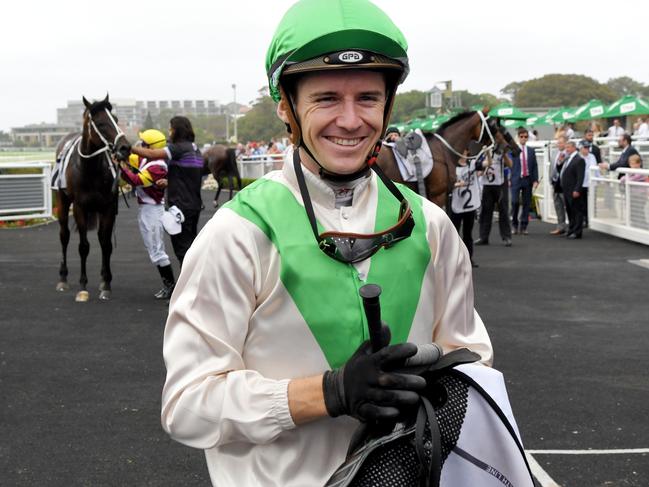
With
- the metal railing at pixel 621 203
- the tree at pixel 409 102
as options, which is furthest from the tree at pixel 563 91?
the metal railing at pixel 621 203

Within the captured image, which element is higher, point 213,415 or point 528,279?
point 213,415

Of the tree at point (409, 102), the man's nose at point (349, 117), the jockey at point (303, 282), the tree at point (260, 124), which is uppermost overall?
the tree at point (409, 102)

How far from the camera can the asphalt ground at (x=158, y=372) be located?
18.0 ft

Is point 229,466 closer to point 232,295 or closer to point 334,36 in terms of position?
point 232,295

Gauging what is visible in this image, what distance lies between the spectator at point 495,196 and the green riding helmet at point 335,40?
13.2 metres

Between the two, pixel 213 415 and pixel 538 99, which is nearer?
pixel 213 415

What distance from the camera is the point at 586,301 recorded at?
35.7 feet

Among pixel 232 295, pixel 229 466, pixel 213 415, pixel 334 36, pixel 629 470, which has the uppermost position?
pixel 334 36

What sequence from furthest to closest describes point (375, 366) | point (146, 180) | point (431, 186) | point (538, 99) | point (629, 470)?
point (538, 99)
point (431, 186)
point (146, 180)
point (629, 470)
point (375, 366)

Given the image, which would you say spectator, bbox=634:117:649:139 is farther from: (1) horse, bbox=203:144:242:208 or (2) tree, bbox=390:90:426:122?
(2) tree, bbox=390:90:426:122

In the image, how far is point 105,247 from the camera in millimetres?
10945

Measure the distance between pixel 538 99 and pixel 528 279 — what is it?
100.0 meters

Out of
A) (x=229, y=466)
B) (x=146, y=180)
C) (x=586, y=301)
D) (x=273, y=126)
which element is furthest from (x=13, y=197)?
(x=273, y=126)

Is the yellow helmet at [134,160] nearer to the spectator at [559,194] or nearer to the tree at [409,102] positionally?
the spectator at [559,194]
